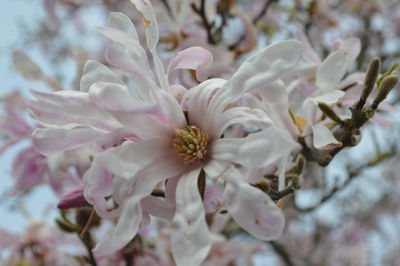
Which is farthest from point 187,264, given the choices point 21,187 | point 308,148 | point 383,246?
point 383,246

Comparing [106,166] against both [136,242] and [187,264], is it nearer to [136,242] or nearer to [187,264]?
[187,264]

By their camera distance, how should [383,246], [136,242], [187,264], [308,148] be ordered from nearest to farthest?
[187,264], [308,148], [136,242], [383,246]

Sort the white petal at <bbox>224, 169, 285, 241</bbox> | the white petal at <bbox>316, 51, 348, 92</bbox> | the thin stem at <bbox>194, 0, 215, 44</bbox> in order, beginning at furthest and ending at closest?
the thin stem at <bbox>194, 0, 215, 44</bbox>
the white petal at <bbox>316, 51, 348, 92</bbox>
the white petal at <bbox>224, 169, 285, 241</bbox>

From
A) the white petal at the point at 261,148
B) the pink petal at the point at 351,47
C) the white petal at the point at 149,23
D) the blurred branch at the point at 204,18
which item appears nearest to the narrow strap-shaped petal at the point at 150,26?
the white petal at the point at 149,23

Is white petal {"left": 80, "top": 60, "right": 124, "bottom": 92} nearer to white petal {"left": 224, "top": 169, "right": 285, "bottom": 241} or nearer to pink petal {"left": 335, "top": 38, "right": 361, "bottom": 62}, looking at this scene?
white petal {"left": 224, "top": 169, "right": 285, "bottom": 241}

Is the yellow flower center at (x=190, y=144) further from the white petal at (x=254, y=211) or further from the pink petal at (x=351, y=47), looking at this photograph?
the pink petal at (x=351, y=47)

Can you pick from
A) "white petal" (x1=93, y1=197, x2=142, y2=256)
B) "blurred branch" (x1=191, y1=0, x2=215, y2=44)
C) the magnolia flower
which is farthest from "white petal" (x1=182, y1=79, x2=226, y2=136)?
"blurred branch" (x1=191, y1=0, x2=215, y2=44)
